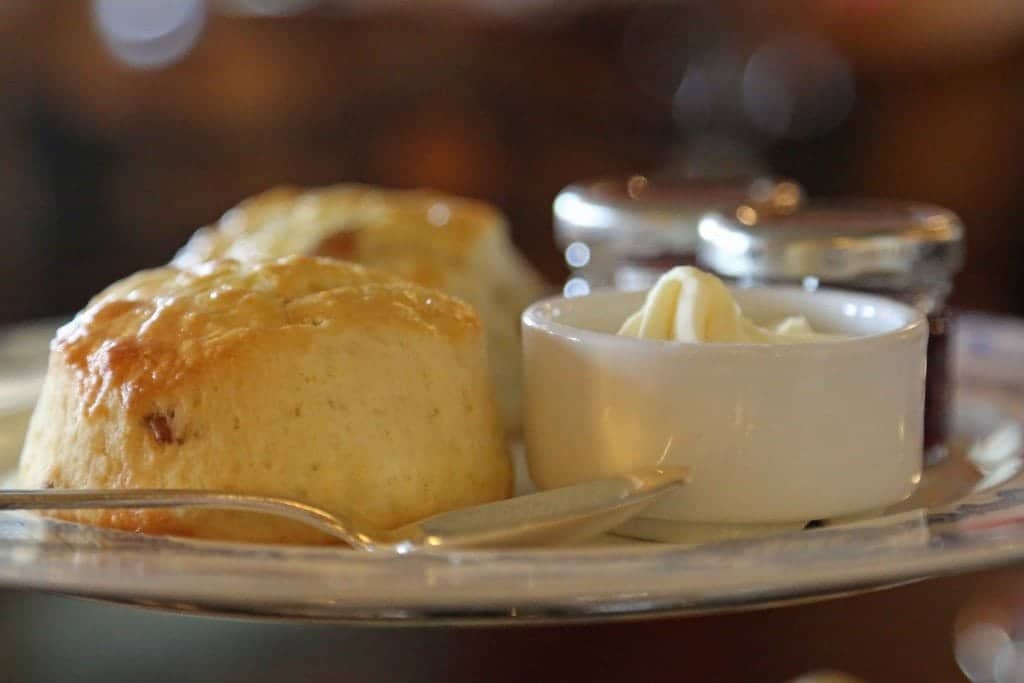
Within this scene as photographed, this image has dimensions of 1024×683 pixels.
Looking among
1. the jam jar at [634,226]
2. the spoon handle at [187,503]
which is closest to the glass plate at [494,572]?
the spoon handle at [187,503]

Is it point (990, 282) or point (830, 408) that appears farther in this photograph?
point (990, 282)

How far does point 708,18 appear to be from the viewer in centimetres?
294

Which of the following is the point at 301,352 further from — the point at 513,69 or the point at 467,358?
the point at 513,69

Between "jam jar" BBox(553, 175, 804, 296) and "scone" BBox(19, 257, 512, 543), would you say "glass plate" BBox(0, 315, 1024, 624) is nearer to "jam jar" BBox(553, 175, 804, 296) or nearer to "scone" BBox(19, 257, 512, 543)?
"scone" BBox(19, 257, 512, 543)

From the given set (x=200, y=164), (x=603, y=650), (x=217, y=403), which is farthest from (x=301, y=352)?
(x=200, y=164)

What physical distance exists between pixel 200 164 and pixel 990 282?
1915mm

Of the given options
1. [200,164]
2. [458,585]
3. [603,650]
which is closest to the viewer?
[458,585]

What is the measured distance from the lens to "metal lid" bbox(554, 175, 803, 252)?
1070mm

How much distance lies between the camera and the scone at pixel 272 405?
2.05 feet

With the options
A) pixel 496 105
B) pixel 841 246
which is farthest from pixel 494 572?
pixel 496 105

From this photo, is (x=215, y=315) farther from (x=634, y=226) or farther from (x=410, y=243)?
(x=634, y=226)

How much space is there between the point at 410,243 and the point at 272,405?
365 mm

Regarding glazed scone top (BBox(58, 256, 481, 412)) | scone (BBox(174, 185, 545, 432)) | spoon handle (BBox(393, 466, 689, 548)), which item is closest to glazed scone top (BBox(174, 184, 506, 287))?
scone (BBox(174, 185, 545, 432))

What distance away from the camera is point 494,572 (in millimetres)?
503
